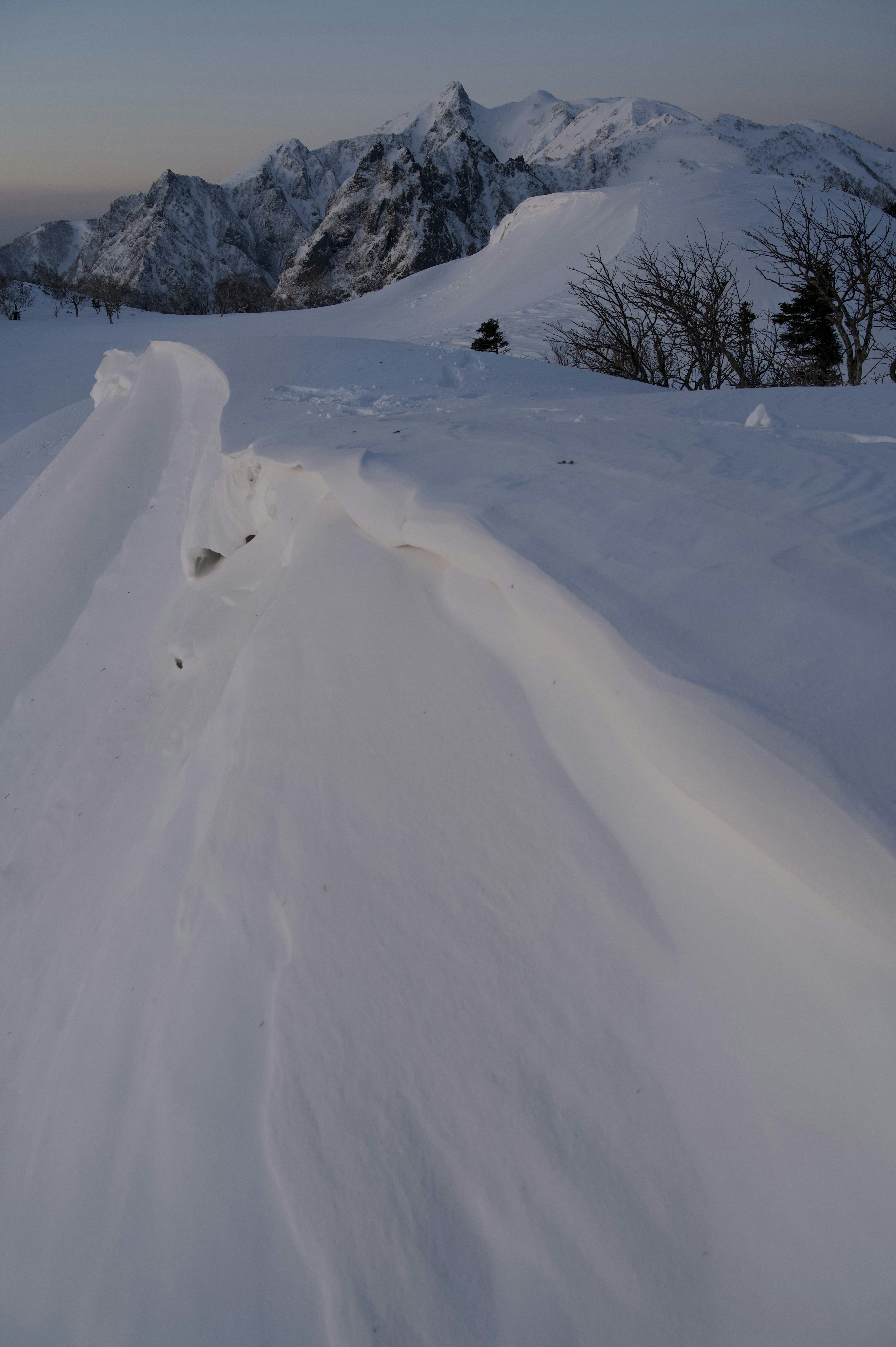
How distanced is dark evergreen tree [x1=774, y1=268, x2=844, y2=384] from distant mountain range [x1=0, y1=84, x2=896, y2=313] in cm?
3903

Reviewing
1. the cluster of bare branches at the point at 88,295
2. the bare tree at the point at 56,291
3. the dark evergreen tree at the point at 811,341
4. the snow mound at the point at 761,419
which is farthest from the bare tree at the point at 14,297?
the snow mound at the point at 761,419

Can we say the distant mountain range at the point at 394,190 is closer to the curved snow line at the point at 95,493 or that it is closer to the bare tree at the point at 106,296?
the bare tree at the point at 106,296

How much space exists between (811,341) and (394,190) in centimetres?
8383

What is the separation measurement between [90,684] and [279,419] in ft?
4.87

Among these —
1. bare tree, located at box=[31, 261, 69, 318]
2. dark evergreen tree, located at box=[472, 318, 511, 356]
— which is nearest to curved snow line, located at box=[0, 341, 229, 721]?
dark evergreen tree, located at box=[472, 318, 511, 356]

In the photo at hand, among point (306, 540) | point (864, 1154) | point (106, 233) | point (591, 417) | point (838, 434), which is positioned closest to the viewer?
point (864, 1154)

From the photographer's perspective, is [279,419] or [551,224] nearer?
[279,419]

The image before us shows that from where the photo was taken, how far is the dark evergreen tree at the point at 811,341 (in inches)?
340

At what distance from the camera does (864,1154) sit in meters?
1.04

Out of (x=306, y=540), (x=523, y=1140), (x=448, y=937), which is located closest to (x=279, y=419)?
(x=306, y=540)

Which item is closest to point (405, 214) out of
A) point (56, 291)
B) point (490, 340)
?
point (56, 291)

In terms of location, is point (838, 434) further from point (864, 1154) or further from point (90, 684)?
point (90, 684)

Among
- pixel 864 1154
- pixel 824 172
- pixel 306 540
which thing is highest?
pixel 824 172

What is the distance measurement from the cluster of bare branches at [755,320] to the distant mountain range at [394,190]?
126ft
